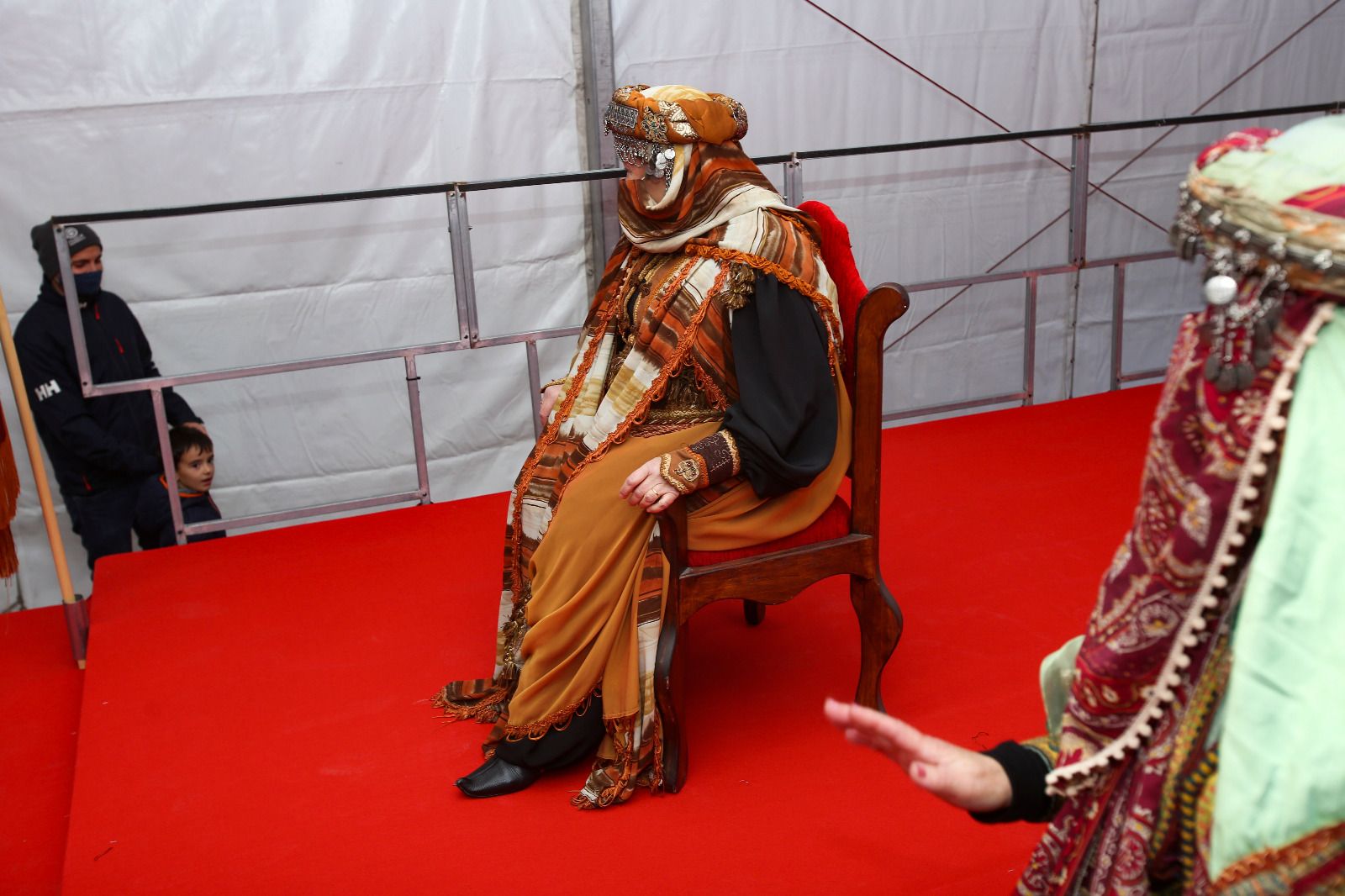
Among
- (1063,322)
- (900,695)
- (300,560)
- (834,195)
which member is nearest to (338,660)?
(300,560)

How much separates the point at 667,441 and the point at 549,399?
1.78ft

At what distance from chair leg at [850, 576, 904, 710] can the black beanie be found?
2.39m

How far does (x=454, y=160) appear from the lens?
14.2 feet

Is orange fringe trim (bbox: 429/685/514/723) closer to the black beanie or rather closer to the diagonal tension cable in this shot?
the black beanie

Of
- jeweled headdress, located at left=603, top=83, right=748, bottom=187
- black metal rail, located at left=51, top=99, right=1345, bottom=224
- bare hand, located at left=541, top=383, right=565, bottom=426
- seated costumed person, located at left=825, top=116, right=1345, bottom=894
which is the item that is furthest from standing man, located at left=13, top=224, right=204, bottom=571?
seated costumed person, located at left=825, top=116, right=1345, bottom=894

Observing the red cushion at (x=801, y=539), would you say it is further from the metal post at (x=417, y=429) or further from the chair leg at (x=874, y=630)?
the metal post at (x=417, y=429)

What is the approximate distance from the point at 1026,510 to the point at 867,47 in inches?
91.5

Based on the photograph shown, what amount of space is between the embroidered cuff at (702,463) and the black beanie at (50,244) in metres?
2.14

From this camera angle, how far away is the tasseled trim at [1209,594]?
2.61ft

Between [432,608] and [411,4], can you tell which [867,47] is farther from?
[432,608]

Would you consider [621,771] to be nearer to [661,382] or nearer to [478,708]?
[478,708]

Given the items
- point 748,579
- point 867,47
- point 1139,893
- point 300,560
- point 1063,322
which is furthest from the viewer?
point 1063,322

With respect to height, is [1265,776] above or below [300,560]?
above

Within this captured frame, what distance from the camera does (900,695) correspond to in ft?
7.89
